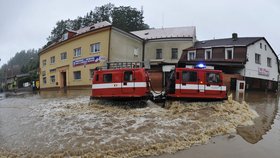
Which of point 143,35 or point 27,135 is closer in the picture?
point 27,135

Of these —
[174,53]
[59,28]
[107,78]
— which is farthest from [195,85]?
[59,28]

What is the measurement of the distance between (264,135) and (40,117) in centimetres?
1056

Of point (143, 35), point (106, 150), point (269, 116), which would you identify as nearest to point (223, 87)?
point (269, 116)

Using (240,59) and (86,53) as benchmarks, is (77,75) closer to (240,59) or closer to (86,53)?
(86,53)

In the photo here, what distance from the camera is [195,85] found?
48.2 ft

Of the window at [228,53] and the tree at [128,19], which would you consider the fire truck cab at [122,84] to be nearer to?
the window at [228,53]

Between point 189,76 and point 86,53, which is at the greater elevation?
point 86,53

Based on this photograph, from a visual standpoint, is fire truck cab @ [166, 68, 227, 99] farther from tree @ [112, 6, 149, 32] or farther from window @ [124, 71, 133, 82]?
tree @ [112, 6, 149, 32]

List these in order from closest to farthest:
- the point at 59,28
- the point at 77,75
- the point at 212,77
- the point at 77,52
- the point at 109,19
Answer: the point at 212,77 < the point at 77,75 < the point at 77,52 < the point at 109,19 < the point at 59,28

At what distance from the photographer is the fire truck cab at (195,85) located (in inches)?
578

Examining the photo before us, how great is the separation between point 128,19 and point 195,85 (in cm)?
4524

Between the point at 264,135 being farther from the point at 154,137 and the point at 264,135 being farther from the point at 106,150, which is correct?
the point at 106,150

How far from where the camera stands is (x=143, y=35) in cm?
4019

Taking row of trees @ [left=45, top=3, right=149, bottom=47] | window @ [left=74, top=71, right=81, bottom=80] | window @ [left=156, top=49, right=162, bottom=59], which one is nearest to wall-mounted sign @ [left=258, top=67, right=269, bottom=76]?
window @ [left=156, top=49, right=162, bottom=59]
